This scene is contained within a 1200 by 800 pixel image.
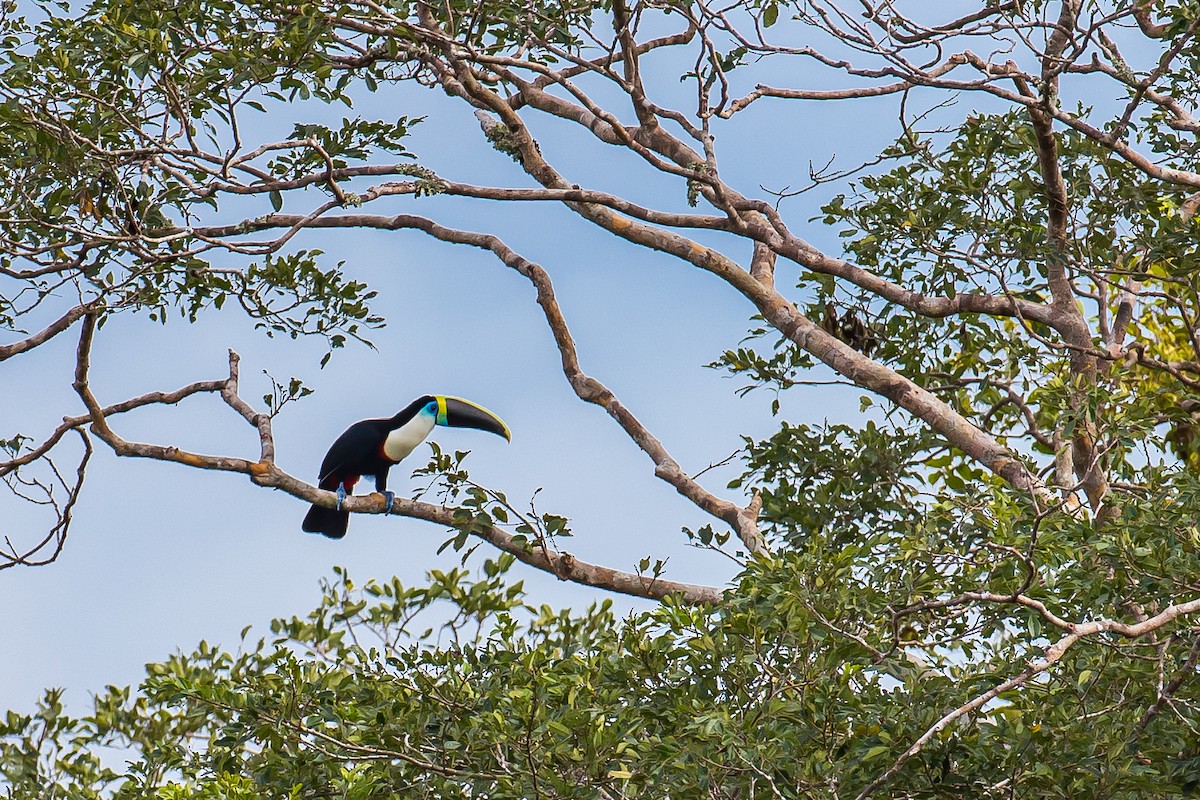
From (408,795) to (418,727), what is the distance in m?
0.24

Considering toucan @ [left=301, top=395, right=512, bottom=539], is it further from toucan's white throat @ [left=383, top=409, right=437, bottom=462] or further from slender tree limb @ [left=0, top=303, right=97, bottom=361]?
slender tree limb @ [left=0, top=303, right=97, bottom=361]

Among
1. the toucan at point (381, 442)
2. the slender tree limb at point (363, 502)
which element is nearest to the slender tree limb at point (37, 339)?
the slender tree limb at point (363, 502)

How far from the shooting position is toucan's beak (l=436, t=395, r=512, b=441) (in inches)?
398

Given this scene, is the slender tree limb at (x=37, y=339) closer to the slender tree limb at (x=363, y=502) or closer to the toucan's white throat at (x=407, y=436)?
the slender tree limb at (x=363, y=502)

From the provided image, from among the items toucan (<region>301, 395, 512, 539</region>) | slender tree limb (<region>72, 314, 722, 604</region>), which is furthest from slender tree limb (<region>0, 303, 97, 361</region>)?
toucan (<region>301, 395, 512, 539</region>)

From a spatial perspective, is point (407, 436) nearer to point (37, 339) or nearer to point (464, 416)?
point (464, 416)

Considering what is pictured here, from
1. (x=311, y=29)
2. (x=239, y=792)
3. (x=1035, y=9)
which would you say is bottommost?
(x=239, y=792)

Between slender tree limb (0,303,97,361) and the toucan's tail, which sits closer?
slender tree limb (0,303,97,361)

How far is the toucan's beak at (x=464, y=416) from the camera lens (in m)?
10.1

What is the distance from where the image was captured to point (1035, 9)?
660cm

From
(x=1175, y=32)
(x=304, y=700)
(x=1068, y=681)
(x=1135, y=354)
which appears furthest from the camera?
(x=1135, y=354)

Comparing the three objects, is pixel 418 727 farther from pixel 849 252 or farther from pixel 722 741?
pixel 849 252

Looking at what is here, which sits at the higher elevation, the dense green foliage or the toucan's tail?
the toucan's tail

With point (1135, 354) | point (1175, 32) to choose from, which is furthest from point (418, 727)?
Result: point (1175, 32)
